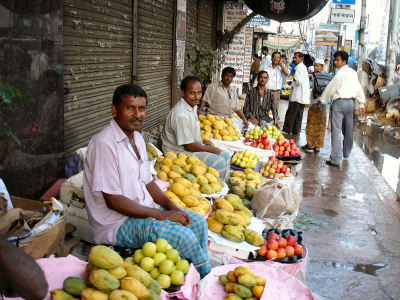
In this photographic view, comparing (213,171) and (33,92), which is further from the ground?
(33,92)

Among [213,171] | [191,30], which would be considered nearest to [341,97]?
[191,30]

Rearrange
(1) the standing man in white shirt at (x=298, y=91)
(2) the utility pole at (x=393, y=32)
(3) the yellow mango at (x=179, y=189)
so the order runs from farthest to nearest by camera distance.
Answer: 1. (2) the utility pole at (x=393, y=32)
2. (1) the standing man in white shirt at (x=298, y=91)
3. (3) the yellow mango at (x=179, y=189)

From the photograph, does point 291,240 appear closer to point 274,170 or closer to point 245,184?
point 245,184

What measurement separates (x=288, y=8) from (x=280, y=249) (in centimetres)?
667

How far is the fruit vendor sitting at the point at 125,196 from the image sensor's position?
3.00 meters

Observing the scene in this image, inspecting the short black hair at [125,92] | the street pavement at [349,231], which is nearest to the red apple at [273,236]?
the street pavement at [349,231]

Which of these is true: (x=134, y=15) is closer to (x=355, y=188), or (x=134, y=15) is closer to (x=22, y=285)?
(x=355, y=188)

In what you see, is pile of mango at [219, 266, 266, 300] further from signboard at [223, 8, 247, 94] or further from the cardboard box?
signboard at [223, 8, 247, 94]

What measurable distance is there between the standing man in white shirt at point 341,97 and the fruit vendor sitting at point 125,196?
584cm

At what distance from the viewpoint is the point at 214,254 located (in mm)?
3686

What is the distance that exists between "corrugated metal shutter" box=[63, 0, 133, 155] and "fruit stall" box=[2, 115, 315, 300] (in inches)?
35.3

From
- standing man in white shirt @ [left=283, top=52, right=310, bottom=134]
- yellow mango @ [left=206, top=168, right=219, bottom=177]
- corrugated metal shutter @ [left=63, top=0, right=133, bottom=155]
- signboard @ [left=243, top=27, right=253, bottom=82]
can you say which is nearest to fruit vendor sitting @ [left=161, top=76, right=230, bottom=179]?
yellow mango @ [left=206, top=168, right=219, bottom=177]

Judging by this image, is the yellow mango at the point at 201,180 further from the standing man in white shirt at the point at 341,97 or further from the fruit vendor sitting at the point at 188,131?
the standing man in white shirt at the point at 341,97

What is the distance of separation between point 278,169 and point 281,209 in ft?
5.76
